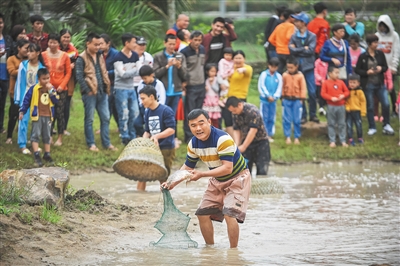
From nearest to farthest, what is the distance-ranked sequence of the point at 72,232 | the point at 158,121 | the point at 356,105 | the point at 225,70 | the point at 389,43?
the point at 72,232 < the point at 158,121 < the point at 225,70 < the point at 356,105 < the point at 389,43

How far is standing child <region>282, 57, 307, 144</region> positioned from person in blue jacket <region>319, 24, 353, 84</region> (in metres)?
0.70

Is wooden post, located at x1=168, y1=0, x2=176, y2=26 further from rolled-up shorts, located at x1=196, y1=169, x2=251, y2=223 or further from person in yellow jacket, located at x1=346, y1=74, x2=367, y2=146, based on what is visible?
rolled-up shorts, located at x1=196, y1=169, x2=251, y2=223

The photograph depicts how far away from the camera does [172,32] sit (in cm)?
1566

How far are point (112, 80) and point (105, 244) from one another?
291 inches

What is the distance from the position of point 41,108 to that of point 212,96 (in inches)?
156

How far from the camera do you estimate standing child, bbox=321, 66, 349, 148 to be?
54.9ft

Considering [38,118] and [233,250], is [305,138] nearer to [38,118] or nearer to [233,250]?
[38,118]

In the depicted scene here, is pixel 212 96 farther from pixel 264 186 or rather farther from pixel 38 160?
A: pixel 38 160

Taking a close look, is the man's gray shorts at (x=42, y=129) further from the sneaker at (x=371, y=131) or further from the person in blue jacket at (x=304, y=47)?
the sneaker at (x=371, y=131)

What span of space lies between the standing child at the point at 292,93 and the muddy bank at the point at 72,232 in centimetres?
713

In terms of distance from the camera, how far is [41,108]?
44.1 feet

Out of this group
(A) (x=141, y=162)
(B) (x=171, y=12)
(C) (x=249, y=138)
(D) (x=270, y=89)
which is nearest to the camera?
(A) (x=141, y=162)

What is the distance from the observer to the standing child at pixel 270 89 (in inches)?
648

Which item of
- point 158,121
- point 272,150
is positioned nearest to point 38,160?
point 158,121
